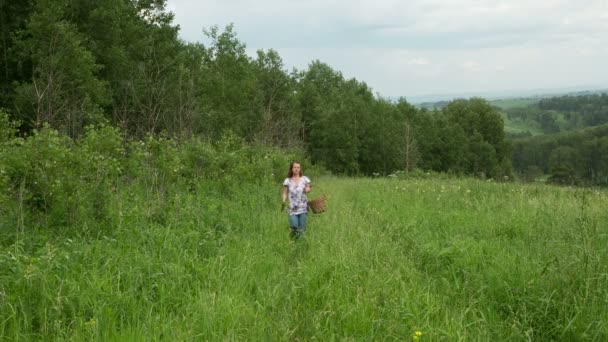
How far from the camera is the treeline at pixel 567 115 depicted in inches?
5556

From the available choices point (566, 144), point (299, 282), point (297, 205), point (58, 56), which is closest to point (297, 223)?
point (297, 205)

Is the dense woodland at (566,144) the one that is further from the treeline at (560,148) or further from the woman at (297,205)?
the woman at (297,205)

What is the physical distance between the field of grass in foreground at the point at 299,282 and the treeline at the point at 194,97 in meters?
2.26

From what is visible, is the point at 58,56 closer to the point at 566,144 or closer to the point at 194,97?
the point at 194,97

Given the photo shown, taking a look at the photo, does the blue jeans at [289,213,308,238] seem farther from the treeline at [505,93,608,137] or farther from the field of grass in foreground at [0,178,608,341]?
the treeline at [505,93,608,137]

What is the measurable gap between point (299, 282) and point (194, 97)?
19643 millimetres

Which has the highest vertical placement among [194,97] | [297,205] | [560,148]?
[194,97]

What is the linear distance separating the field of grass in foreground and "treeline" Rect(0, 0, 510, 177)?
7.41 feet

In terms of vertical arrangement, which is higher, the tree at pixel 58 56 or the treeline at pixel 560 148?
the tree at pixel 58 56

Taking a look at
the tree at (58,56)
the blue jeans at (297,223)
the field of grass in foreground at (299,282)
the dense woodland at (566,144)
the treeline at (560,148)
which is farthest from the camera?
the treeline at (560,148)

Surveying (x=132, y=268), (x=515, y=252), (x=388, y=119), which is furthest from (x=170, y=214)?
(x=388, y=119)

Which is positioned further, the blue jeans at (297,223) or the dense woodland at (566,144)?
the dense woodland at (566,144)

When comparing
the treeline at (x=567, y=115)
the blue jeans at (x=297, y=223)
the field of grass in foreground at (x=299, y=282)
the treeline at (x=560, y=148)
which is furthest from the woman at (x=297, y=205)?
the treeline at (x=567, y=115)

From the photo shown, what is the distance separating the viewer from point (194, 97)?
23422mm
